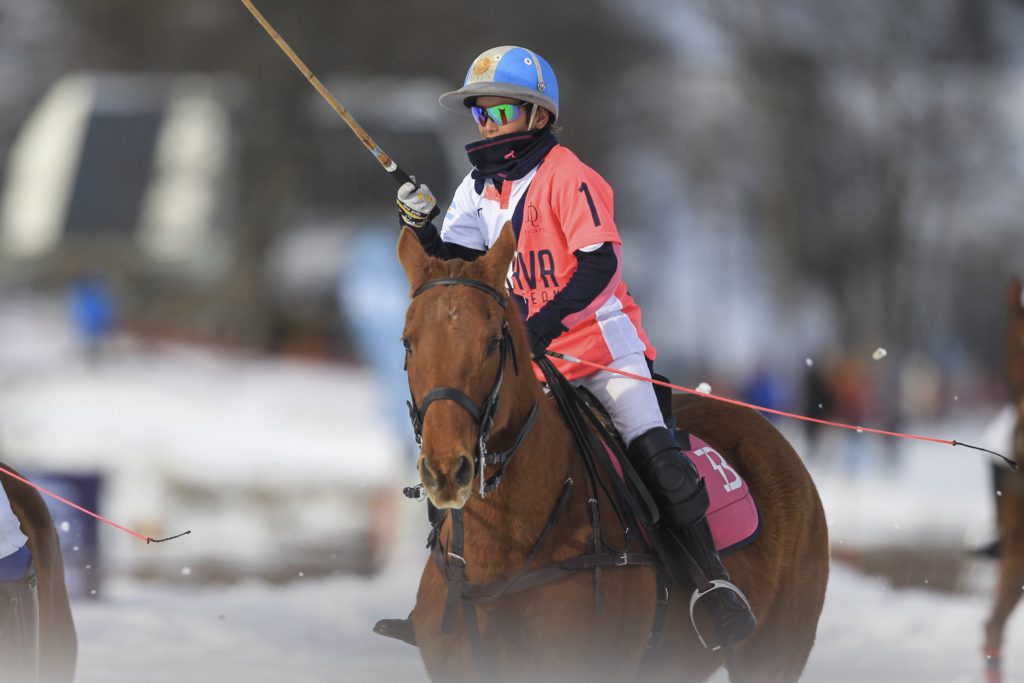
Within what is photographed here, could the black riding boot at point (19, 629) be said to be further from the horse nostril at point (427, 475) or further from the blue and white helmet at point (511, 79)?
the blue and white helmet at point (511, 79)

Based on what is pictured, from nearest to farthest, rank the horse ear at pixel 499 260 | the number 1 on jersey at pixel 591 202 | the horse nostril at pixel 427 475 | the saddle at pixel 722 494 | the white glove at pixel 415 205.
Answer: the horse nostril at pixel 427 475, the horse ear at pixel 499 260, the number 1 on jersey at pixel 591 202, the white glove at pixel 415 205, the saddle at pixel 722 494

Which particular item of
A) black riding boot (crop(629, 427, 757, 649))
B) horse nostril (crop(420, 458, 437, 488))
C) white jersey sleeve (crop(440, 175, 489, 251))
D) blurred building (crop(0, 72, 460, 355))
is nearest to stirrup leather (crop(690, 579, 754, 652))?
black riding boot (crop(629, 427, 757, 649))

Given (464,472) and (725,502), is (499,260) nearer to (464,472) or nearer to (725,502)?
(464,472)

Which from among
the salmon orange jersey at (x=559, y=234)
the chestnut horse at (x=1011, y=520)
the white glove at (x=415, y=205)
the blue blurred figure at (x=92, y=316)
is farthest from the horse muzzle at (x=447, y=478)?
the blue blurred figure at (x=92, y=316)

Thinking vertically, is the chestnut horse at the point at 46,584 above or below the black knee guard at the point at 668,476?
below

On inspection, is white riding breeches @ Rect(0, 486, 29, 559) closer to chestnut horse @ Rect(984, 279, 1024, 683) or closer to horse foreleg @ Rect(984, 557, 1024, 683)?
chestnut horse @ Rect(984, 279, 1024, 683)

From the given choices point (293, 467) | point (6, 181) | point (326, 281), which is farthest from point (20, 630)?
point (6, 181)

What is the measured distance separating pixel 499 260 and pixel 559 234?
76cm

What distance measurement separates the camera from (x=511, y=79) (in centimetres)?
541

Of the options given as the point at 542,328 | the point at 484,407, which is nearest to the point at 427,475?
the point at 484,407

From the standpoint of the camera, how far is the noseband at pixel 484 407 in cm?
443

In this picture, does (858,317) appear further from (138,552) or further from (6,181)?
(138,552)

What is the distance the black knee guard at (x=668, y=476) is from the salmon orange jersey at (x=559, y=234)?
36 centimetres

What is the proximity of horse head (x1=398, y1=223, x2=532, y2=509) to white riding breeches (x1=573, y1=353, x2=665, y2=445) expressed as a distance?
2.56 feet
